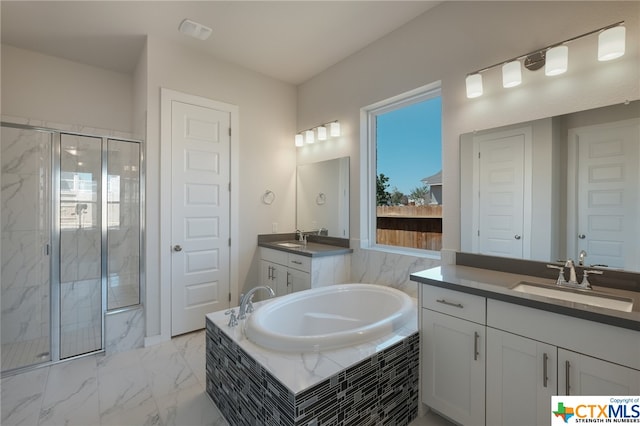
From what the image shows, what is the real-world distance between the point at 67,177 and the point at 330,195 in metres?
2.53

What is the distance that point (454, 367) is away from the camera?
5.25ft

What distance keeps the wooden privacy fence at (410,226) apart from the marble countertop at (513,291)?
47 centimetres

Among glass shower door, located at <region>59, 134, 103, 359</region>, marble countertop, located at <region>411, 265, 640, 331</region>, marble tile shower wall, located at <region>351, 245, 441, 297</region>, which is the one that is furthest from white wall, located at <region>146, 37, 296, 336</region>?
marble countertop, located at <region>411, 265, 640, 331</region>

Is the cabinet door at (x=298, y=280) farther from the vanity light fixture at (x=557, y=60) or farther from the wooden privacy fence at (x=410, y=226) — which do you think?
the vanity light fixture at (x=557, y=60)

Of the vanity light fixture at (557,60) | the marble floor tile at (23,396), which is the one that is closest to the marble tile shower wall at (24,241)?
the marble floor tile at (23,396)

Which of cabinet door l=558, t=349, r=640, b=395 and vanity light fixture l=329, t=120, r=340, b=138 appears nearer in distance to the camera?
cabinet door l=558, t=349, r=640, b=395

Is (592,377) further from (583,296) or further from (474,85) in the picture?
(474,85)

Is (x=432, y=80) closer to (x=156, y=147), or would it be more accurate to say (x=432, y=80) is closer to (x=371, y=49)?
(x=371, y=49)

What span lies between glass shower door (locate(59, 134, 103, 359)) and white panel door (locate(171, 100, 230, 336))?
681mm

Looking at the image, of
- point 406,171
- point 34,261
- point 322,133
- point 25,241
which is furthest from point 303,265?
point 25,241

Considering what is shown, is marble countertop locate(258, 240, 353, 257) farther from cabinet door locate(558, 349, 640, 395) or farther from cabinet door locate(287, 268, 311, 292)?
cabinet door locate(558, 349, 640, 395)

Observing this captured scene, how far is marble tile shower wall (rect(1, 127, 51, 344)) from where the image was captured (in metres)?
2.62

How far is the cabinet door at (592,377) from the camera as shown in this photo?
1.11m

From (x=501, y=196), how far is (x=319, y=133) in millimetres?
2013
